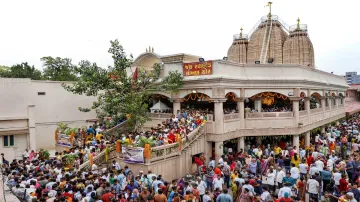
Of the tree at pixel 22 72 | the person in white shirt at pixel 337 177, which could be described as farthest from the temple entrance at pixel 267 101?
the tree at pixel 22 72

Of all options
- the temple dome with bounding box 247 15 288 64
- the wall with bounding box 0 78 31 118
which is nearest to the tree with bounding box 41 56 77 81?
the wall with bounding box 0 78 31 118

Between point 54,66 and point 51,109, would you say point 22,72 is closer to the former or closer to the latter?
point 54,66

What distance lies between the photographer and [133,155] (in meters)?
14.8

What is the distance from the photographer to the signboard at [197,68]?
1982 centimetres

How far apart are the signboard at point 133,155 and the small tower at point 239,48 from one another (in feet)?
97.3

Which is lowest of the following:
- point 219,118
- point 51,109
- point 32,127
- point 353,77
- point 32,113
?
point 32,127

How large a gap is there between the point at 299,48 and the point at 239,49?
8622 millimetres

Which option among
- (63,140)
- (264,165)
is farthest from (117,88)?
(264,165)

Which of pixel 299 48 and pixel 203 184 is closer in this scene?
pixel 203 184

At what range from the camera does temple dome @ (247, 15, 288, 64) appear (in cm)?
3788

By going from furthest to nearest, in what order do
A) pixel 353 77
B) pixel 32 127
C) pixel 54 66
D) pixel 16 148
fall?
pixel 353 77
pixel 54 66
pixel 32 127
pixel 16 148

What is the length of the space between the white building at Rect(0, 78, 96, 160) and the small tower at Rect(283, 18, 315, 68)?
2601cm

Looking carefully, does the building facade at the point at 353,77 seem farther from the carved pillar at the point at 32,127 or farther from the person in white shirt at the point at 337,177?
the carved pillar at the point at 32,127

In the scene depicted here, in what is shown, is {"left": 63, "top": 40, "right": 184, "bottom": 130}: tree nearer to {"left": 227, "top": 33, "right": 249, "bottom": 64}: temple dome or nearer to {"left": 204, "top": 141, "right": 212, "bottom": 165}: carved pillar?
{"left": 204, "top": 141, "right": 212, "bottom": 165}: carved pillar
